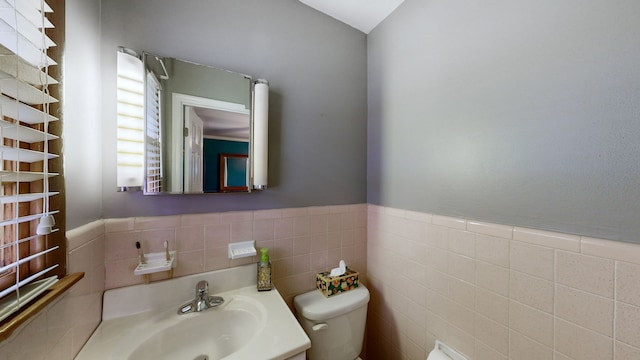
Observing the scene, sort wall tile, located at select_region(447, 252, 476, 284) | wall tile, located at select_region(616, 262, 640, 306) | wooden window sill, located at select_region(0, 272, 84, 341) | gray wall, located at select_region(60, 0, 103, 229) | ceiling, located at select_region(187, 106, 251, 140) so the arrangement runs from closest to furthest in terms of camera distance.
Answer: wooden window sill, located at select_region(0, 272, 84, 341), wall tile, located at select_region(616, 262, 640, 306), gray wall, located at select_region(60, 0, 103, 229), wall tile, located at select_region(447, 252, 476, 284), ceiling, located at select_region(187, 106, 251, 140)

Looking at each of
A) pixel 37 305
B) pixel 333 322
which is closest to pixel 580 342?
pixel 333 322

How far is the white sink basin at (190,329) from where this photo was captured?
2.36 ft

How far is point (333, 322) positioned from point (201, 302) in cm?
62

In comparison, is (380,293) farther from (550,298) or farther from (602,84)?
(602,84)

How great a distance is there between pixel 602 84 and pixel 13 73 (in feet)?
4.81

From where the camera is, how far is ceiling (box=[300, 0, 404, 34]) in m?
1.23

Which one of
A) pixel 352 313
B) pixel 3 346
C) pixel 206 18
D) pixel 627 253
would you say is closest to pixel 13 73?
pixel 3 346

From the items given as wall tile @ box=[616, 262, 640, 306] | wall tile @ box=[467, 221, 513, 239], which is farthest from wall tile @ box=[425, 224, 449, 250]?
wall tile @ box=[616, 262, 640, 306]

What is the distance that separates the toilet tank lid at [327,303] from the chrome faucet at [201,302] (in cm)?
39

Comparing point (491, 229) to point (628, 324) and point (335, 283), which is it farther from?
point (335, 283)

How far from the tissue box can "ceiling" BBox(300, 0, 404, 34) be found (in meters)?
1.54

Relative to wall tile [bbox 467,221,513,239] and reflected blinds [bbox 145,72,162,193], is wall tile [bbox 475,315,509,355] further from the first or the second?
reflected blinds [bbox 145,72,162,193]

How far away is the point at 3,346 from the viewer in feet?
1.40

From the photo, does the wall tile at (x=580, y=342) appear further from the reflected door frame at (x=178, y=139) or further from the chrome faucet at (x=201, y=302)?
the reflected door frame at (x=178, y=139)
